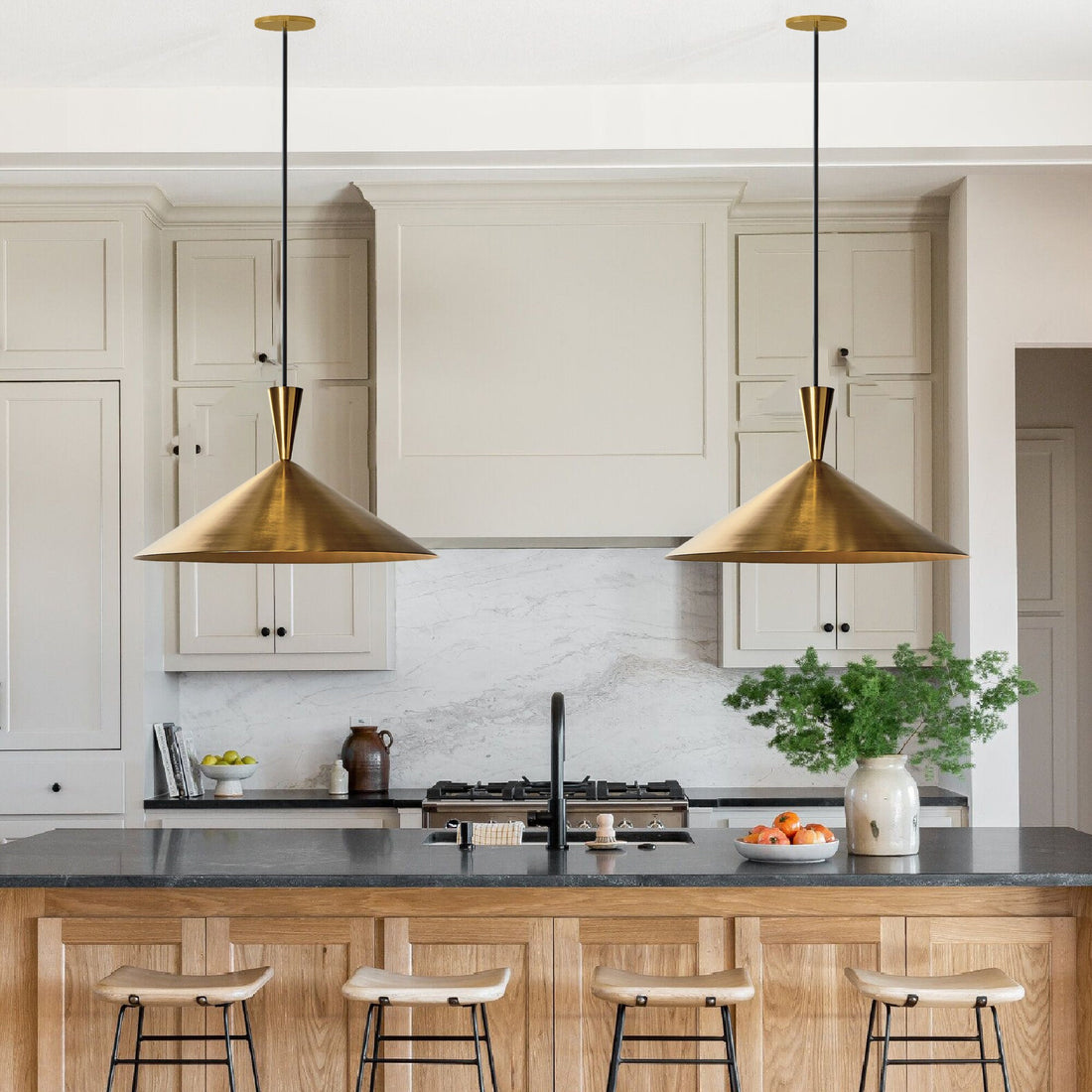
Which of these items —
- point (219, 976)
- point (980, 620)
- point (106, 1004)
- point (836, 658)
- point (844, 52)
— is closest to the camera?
point (219, 976)

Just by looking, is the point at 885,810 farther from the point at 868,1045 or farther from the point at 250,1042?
the point at 250,1042

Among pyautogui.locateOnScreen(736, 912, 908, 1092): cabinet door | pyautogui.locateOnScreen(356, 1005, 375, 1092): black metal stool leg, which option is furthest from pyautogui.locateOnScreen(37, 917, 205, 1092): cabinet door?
pyautogui.locateOnScreen(736, 912, 908, 1092): cabinet door

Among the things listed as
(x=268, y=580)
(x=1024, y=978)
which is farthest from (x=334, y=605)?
(x=1024, y=978)

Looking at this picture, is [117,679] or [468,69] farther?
[117,679]

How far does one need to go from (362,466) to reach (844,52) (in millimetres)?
2045

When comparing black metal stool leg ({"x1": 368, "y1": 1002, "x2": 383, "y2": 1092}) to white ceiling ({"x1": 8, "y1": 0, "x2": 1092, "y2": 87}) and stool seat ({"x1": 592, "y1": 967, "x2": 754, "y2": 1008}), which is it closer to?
stool seat ({"x1": 592, "y1": 967, "x2": 754, "y2": 1008})

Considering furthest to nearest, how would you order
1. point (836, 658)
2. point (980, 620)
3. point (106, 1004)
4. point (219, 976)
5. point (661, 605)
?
point (661, 605) < point (836, 658) < point (980, 620) < point (106, 1004) < point (219, 976)

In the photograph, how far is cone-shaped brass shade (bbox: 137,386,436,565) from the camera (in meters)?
2.69

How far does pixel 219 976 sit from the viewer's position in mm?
2715

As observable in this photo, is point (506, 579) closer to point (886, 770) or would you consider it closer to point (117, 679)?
point (117, 679)

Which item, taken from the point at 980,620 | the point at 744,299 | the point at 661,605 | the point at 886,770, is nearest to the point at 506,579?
the point at 661,605

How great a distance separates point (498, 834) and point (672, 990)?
3.02 ft

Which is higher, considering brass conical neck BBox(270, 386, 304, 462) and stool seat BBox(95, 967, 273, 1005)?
brass conical neck BBox(270, 386, 304, 462)

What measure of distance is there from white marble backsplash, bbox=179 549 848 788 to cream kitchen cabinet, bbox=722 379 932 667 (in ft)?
0.95
